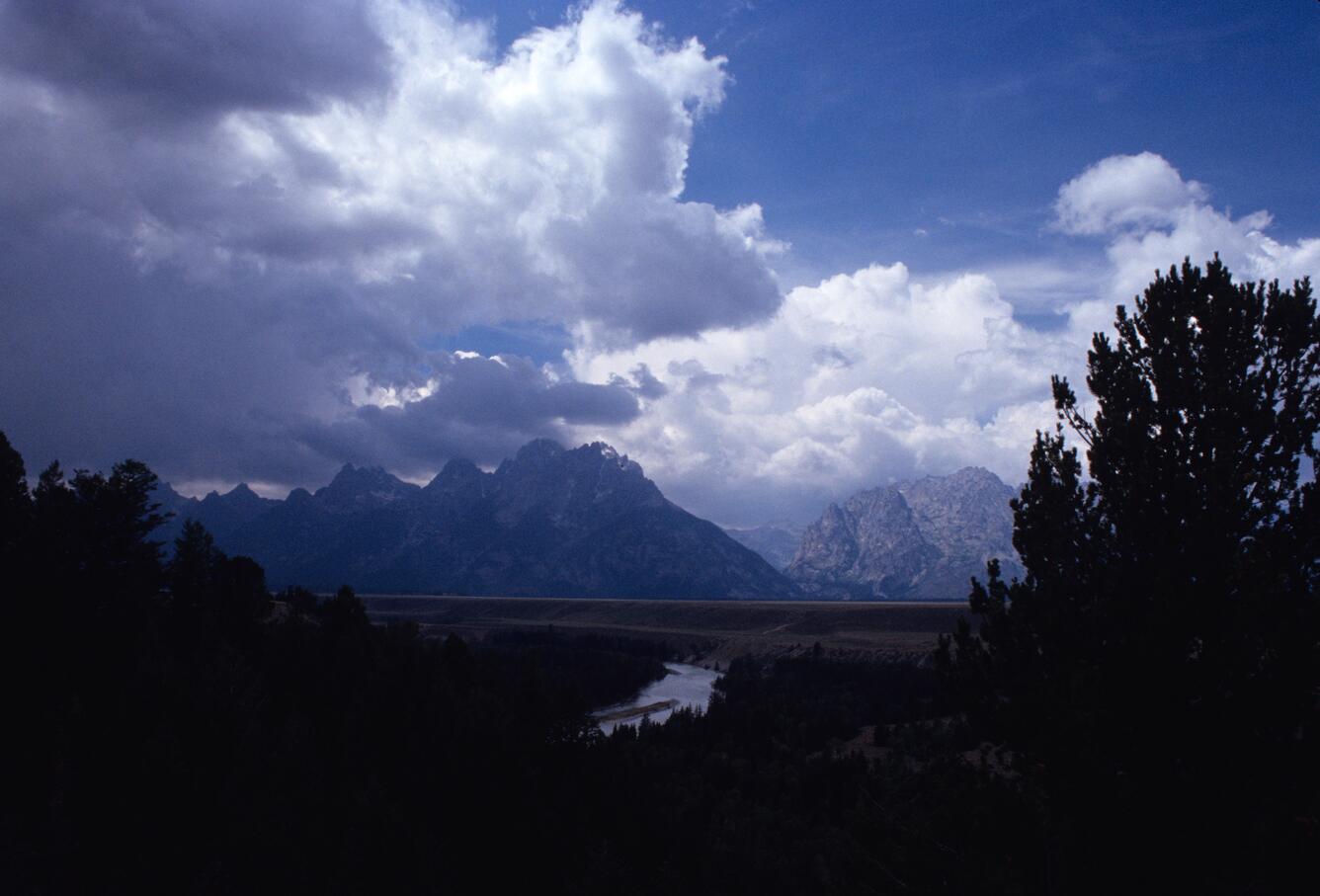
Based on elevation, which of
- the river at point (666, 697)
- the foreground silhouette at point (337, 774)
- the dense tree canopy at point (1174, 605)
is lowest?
the river at point (666, 697)

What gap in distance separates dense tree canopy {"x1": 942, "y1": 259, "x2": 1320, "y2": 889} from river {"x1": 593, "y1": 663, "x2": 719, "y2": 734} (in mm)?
87598

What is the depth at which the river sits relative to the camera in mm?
115750

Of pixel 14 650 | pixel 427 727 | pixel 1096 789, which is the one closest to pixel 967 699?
pixel 1096 789

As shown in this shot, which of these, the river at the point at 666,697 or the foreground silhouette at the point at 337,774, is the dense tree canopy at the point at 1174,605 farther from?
the river at the point at 666,697

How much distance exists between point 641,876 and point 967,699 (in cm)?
3079

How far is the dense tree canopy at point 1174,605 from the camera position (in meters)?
12.7

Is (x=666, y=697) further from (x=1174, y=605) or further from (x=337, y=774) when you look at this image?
(x=1174, y=605)

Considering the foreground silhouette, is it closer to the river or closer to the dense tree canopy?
the dense tree canopy

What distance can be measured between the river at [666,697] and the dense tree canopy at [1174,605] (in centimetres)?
8760

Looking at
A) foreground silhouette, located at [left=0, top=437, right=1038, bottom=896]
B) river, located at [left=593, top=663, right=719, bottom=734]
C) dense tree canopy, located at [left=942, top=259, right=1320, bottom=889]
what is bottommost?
river, located at [left=593, top=663, right=719, bottom=734]

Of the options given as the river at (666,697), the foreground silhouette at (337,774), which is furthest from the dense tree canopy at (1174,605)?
the river at (666,697)

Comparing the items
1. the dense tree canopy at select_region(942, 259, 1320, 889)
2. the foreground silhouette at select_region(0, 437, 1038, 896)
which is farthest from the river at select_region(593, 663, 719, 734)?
the dense tree canopy at select_region(942, 259, 1320, 889)

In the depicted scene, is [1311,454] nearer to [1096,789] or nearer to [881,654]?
[1096,789]

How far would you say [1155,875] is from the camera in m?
12.4
